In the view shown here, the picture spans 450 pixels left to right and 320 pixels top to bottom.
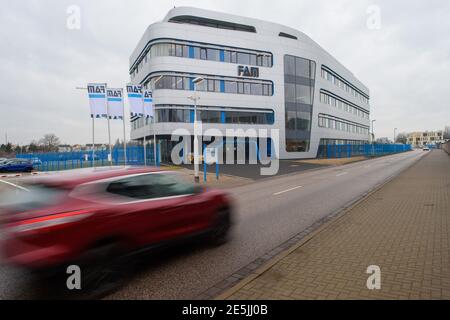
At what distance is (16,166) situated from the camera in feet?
84.6

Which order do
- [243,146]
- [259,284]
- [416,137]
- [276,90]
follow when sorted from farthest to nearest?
[416,137]
[276,90]
[243,146]
[259,284]

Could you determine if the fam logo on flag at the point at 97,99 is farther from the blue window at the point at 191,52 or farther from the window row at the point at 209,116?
the blue window at the point at 191,52

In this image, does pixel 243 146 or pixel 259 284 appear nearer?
pixel 259 284

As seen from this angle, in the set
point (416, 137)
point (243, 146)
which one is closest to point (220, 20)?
point (243, 146)

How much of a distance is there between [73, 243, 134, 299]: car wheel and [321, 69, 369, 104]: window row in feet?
158

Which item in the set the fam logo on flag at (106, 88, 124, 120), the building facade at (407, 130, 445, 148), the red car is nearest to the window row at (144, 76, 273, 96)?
the fam logo on flag at (106, 88, 124, 120)

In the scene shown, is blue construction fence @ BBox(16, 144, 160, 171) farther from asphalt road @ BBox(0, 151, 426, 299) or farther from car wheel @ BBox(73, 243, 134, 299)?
car wheel @ BBox(73, 243, 134, 299)

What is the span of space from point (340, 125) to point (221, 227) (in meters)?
54.0

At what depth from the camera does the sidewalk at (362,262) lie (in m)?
3.49

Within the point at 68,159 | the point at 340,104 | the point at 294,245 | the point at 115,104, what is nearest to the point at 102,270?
the point at 294,245

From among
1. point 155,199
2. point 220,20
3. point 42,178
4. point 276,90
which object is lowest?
point 155,199

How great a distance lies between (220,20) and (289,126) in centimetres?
1681
